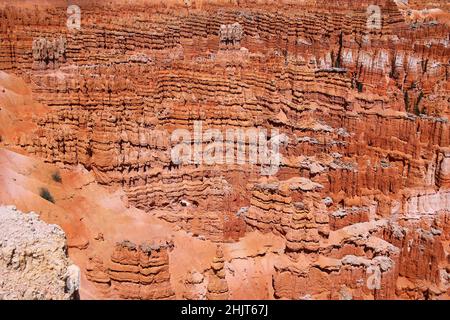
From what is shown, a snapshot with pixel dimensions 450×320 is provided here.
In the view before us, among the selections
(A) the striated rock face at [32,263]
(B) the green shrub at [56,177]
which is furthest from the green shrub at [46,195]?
(A) the striated rock face at [32,263]

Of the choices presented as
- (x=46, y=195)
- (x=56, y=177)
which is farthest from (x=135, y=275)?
(x=56, y=177)

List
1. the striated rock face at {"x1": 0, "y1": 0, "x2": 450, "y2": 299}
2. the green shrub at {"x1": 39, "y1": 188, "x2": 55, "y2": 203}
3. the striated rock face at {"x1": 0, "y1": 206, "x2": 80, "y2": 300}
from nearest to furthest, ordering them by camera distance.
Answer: the striated rock face at {"x1": 0, "y1": 206, "x2": 80, "y2": 300}
the striated rock face at {"x1": 0, "y1": 0, "x2": 450, "y2": 299}
the green shrub at {"x1": 39, "y1": 188, "x2": 55, "y2": 203}

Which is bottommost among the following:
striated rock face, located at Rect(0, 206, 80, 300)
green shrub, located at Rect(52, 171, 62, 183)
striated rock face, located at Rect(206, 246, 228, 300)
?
striated rock face, located at Rect(206, 246, 228, 300)

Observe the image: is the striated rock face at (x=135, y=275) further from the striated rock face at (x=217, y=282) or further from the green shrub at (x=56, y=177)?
the green shrub at (x=56, y=177)

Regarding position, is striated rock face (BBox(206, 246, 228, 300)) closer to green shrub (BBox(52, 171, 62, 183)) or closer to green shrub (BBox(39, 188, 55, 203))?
green shrub (BBox(39, 188, 55, 203))

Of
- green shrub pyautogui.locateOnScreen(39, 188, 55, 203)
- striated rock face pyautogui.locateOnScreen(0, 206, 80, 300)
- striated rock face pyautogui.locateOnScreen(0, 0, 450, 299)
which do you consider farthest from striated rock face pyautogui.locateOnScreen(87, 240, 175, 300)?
green shrub pyautogui.locateOnScreen(39, 188, 55, 203)
